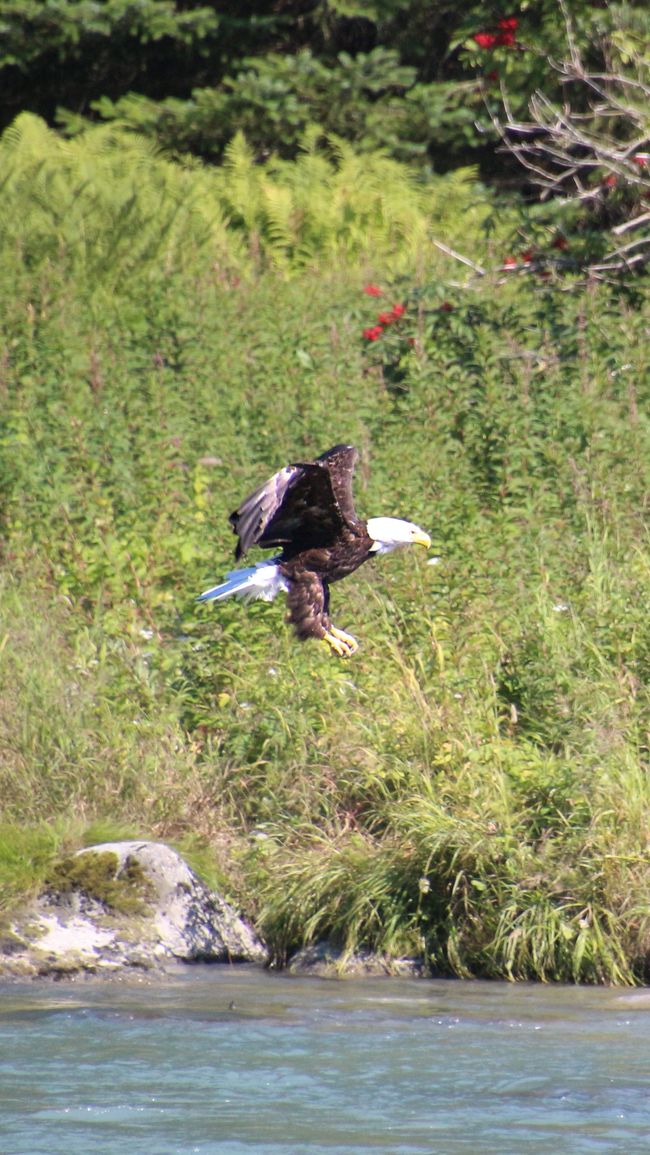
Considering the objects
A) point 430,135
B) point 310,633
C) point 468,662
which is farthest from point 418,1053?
point 430,135

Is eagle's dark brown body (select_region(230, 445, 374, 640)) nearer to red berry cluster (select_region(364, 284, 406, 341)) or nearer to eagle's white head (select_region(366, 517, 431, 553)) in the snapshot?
eagle's white head (select_region(366, 517, 431, 553))

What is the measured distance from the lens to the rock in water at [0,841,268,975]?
6531 mm

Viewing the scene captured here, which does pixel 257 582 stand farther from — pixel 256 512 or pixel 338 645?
pixel 256 512

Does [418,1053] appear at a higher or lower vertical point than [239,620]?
lower

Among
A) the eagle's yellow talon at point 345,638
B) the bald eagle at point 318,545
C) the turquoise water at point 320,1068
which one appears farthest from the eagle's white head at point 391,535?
the turquoise water at point 320,1068

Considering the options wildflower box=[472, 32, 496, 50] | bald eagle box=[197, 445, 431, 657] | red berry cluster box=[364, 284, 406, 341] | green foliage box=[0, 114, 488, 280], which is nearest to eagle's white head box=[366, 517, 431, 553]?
bald eagle box=[197, 445, 431, 657]

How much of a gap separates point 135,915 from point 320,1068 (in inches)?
63.8

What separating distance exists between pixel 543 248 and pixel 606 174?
61 cm

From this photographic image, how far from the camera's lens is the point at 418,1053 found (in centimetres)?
538

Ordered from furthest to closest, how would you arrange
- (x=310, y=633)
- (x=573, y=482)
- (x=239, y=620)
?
(x=573, y=482) → (x=239, y=620) → (x=310, y=633)

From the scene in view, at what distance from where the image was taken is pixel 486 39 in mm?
11016

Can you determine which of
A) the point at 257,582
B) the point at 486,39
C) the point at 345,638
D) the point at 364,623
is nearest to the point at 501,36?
the point at 486,39

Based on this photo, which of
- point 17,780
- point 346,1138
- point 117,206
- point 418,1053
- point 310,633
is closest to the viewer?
point 346,1138

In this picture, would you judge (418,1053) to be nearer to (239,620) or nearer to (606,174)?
(239,620)
